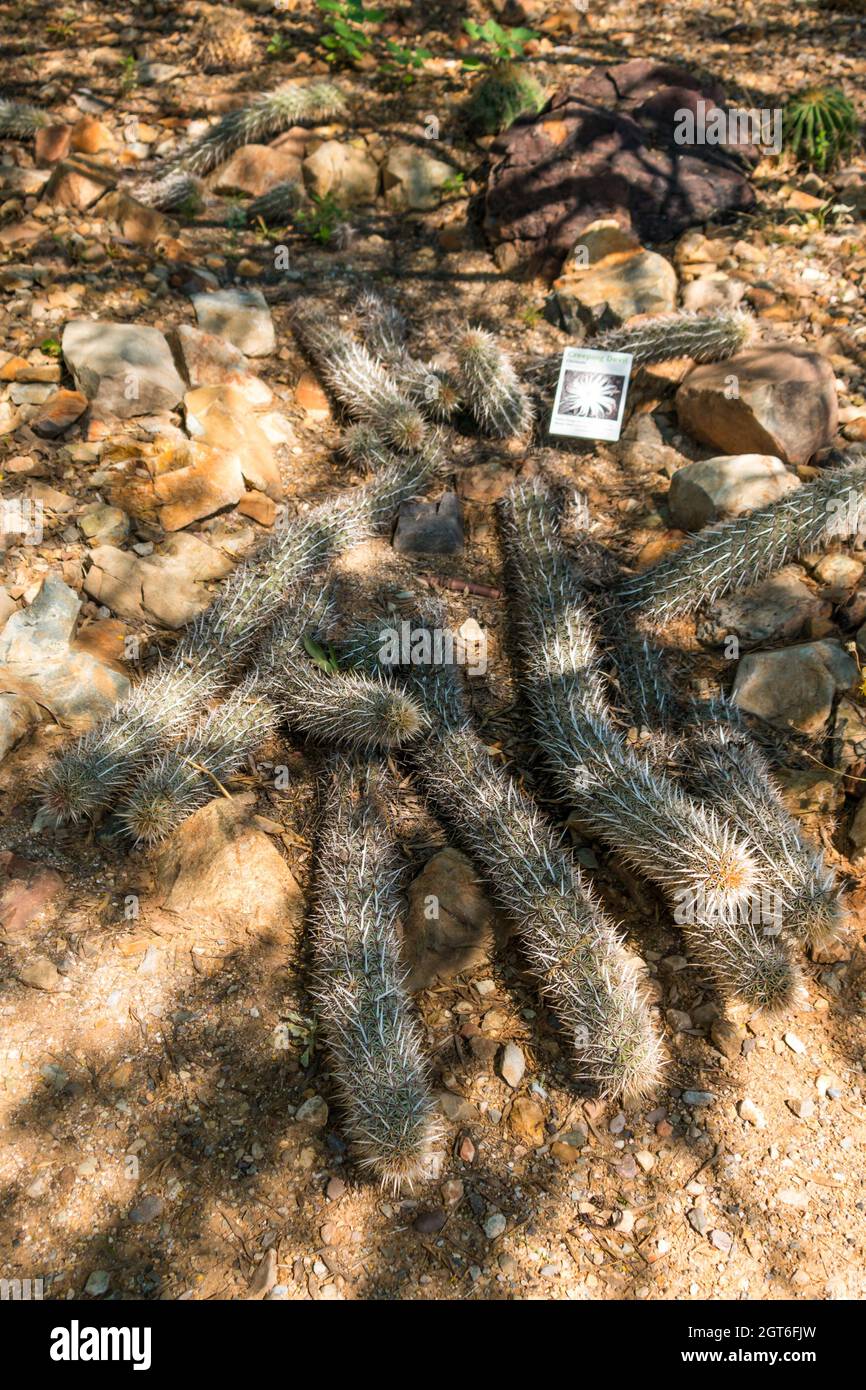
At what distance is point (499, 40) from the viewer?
22.4 feet

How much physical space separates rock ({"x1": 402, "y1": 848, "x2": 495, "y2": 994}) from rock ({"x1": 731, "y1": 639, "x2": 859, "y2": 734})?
1.36 meters

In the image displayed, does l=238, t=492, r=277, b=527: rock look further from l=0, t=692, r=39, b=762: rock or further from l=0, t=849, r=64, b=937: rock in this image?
l=0, t=849, r=64, b=937: rock

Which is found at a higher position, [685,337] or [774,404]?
[685,337]

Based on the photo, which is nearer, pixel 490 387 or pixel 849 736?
pixel 849 736

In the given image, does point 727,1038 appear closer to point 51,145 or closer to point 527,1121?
point 527,1121

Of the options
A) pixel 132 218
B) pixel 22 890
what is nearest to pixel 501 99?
pixel 132 218

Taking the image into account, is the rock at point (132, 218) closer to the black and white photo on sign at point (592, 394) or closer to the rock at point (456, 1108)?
the black and white photo on sign at point (592, 394)

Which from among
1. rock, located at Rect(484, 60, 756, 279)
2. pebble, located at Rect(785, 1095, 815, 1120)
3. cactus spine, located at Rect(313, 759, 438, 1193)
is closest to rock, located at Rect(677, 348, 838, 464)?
rock, located at Rect(484, 60, 756, 279)

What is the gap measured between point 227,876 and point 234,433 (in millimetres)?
2475

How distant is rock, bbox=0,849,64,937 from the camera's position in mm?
3080

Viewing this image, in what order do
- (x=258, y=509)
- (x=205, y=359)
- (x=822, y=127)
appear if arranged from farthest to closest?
(x=822, y=127) < (x=205, y=359) < (x=258, y=509)

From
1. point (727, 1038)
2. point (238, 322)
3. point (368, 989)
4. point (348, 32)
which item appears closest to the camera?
point (368, 989)
